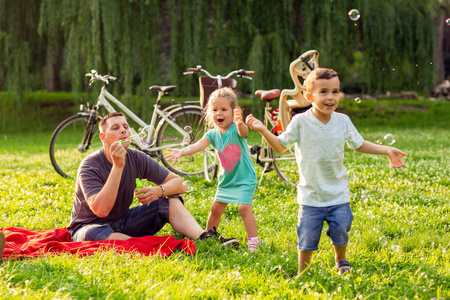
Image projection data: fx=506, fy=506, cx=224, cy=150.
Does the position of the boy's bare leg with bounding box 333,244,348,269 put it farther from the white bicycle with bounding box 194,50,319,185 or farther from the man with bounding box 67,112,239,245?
the white bicycle with bounding box 194,50,319,185

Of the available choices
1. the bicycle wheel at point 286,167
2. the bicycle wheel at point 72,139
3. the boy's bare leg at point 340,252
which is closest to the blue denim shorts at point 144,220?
the boy's bare leg at point 340,252

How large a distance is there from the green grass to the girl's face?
99cm

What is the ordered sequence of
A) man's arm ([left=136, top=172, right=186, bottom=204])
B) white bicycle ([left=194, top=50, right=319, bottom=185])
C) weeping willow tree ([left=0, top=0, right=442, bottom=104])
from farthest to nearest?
weeping willow tree ([left=0, top=0, right=442, bottom=104]) → white bicycle ([left=194, top=50, right=319, bottom=185]) → man's arm ([left=136, top=172, right=186, bottom=204])

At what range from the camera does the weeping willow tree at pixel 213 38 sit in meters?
12.5

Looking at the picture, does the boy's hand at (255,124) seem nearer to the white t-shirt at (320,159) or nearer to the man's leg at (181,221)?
the white t-shirt at (320,159)

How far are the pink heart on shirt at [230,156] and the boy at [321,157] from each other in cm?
104

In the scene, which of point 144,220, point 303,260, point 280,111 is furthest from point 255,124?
point 280,111

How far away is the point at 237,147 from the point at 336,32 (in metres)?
9.96

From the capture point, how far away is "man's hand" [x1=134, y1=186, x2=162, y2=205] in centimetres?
423

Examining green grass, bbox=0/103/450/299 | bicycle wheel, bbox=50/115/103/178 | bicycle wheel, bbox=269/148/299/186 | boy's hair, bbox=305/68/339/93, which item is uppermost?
boy's hair, bbox=305/68/339/93

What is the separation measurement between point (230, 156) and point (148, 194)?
0.77 m

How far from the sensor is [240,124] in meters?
3.79

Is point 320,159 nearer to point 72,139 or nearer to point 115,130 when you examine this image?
point 115,130

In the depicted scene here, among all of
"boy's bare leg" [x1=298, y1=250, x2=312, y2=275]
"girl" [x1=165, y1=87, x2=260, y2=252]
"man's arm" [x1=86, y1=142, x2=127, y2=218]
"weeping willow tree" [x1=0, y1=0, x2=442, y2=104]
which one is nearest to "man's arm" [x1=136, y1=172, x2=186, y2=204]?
"man's arm" [x1=86, y1=142, x2=127, y2=218]
